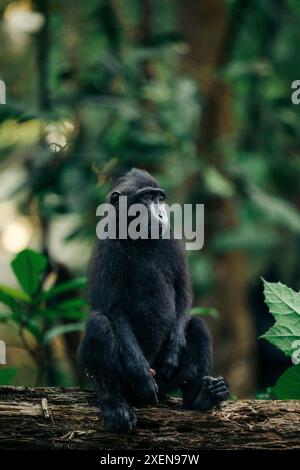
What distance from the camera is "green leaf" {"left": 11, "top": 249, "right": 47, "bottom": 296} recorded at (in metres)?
5.36

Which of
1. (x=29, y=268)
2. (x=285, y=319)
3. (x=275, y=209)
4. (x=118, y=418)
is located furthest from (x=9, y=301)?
(x=275, y=209)

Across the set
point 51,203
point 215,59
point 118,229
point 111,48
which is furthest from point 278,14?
point 118,229

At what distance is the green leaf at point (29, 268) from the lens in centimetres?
536

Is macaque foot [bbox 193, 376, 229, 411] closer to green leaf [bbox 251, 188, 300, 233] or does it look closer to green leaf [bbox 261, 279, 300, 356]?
green leaf [bbox 261, 279, 300, 356]

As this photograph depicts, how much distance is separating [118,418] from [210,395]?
0.57 meters

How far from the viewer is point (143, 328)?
497 cm

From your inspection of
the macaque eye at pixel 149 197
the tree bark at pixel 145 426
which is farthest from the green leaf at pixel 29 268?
the tree bark at pixel 145 426

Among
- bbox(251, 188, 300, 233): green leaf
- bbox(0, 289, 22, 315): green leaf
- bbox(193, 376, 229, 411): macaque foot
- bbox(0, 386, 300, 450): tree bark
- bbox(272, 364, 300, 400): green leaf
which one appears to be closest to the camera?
bbox(0, 386, 300, 450): tree bark

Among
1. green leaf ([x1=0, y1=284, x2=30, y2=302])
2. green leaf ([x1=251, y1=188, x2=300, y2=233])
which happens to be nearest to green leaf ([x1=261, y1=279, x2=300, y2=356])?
green leaf ([x1=0, y1=284, x2=30, y2=302])

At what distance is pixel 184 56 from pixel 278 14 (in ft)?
4.07

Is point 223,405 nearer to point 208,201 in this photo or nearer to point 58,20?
point 208,201

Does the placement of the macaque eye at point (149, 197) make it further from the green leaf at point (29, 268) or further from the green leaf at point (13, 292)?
the green leaf at point (13, 292)

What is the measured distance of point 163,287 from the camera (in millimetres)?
5066

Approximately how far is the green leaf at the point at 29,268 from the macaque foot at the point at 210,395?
1.46m
